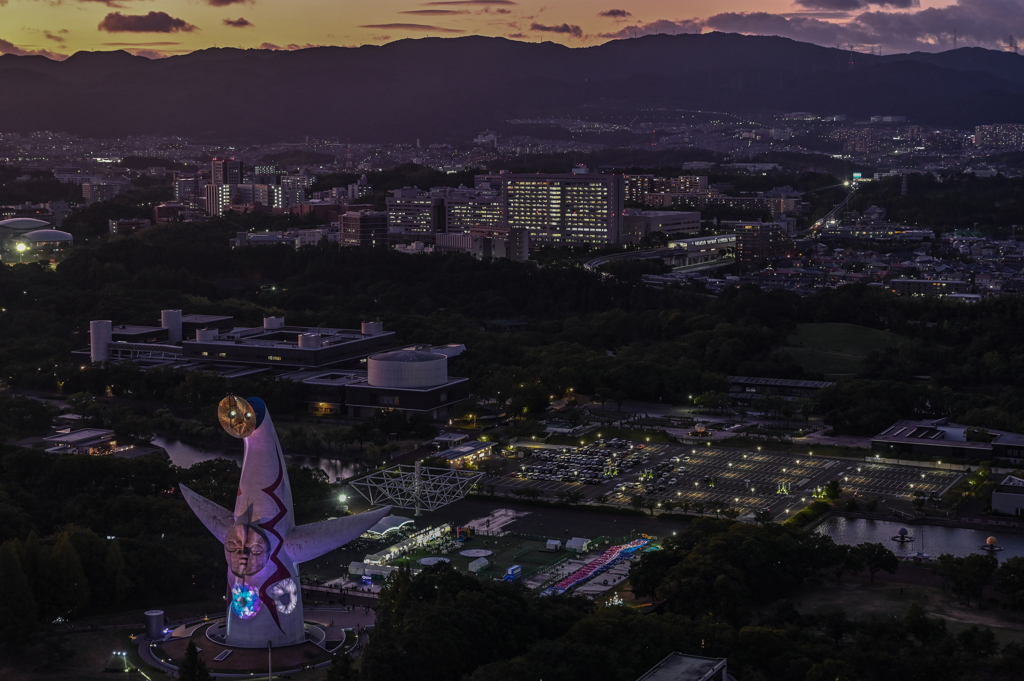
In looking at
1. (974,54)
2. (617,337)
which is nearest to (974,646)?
(617,337)

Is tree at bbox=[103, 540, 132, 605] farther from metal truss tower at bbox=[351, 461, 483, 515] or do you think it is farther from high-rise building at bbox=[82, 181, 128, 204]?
high-rise building at bbox=[82, 181, 128, 204]

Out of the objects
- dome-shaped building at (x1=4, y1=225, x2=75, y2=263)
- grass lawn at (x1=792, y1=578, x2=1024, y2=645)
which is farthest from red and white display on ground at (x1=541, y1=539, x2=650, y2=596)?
dome-shaped building at (x1=4, y1=225, x2=75, y2=263)

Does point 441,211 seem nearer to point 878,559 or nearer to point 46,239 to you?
point 46,239

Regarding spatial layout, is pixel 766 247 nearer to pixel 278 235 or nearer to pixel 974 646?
pixel 278 235

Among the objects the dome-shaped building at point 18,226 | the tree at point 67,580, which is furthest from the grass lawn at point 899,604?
the dome-shaped building at point 18,226

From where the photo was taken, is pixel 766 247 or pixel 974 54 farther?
pixel 974 54
